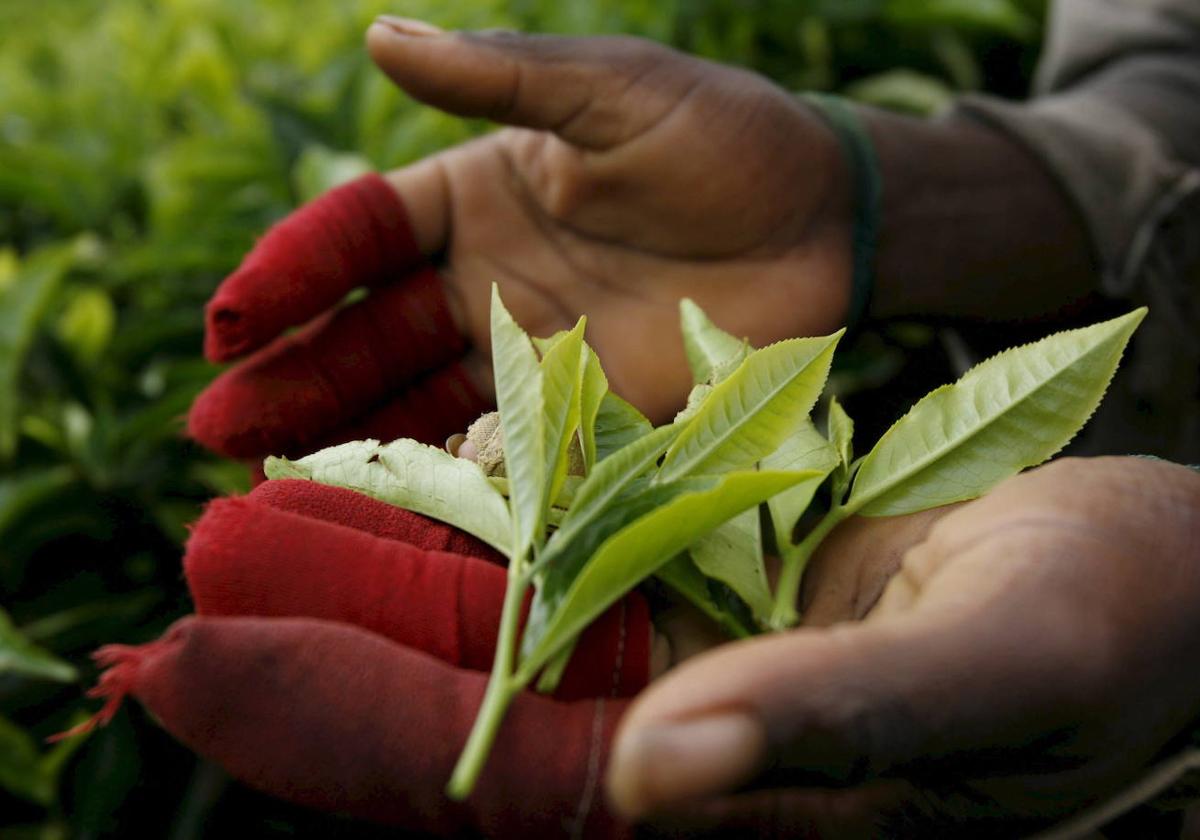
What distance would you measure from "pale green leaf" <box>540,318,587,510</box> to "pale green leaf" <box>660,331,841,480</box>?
0.06 m

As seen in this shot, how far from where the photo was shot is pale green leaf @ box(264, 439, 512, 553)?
25.3 inches

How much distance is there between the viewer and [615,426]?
72cm

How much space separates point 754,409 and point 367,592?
0.26 metres

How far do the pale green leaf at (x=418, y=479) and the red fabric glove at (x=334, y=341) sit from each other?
20cm

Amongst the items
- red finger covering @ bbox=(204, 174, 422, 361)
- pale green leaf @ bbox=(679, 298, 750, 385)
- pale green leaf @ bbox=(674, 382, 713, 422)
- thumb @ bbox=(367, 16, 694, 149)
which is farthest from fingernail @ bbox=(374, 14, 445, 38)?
pale green leaf @ bbox=(674, 382, 713, 422)

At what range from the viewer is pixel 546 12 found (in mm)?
1485

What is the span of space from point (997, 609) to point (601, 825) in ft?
0.78

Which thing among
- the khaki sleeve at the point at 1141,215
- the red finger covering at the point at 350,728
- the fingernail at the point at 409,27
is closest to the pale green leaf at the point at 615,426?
the red finger covering at the point at 350,728

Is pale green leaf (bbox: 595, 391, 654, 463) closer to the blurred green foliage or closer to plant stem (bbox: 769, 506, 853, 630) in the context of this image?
plant stem (bbox: 769, 506, 853, 630)

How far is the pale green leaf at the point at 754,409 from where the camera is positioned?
63cm

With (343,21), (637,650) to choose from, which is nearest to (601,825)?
(637,650)

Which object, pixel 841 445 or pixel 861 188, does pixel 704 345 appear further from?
pixel 861 188

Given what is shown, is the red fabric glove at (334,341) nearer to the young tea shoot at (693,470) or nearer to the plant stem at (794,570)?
the young tea shoot at (693,470)

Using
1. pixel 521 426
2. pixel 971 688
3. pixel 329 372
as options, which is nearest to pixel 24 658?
pixel 329 372
